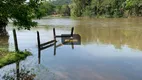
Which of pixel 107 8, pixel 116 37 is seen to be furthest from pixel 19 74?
pixel 107 8

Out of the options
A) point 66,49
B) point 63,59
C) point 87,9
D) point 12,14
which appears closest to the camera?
point 12,14

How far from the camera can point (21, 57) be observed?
17828 mm

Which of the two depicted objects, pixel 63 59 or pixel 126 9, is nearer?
pixel 63 59

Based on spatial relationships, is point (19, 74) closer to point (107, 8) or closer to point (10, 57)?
point (10, 57)

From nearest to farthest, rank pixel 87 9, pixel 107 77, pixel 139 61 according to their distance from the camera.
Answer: pixel 107 77 → pixel 139 61 → pixel 87 9

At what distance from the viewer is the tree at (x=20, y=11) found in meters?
7.14

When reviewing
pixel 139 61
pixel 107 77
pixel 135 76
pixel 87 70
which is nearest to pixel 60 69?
pixel 87 70

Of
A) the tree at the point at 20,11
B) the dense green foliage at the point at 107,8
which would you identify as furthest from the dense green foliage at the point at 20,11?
the dense green foliage at the point at 107,8

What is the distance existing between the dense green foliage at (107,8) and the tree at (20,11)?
235 feet

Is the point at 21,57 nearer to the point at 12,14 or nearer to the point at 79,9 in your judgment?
the point at 12,14

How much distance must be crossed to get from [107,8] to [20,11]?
9084cm

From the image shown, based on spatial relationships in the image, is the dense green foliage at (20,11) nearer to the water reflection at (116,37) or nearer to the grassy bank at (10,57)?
the grassy bank at (10,57)

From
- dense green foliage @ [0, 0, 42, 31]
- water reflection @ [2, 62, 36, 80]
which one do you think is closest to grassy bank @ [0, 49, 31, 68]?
water reflection @ [2, 62, 36, 80]

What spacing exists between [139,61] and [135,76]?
3.91m
